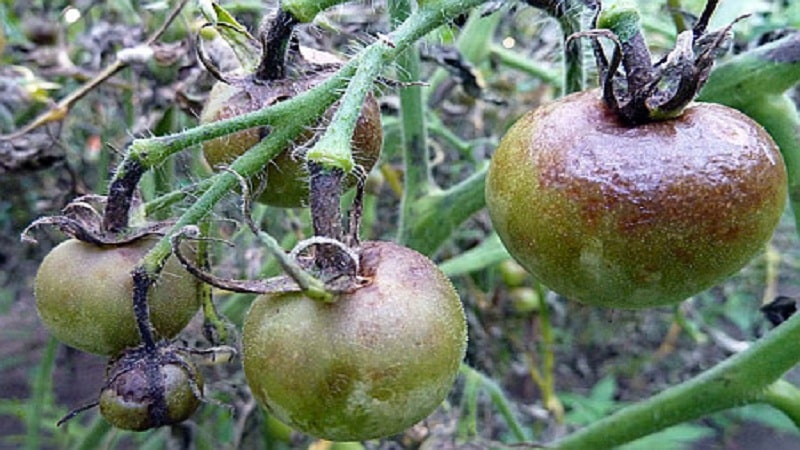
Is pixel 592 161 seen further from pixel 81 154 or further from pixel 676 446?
pixel 81 154

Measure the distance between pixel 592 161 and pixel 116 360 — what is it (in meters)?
0.38

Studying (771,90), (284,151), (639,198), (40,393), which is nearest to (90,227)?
(284,151)

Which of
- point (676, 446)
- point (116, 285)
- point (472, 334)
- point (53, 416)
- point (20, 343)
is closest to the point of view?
point (116, 285)

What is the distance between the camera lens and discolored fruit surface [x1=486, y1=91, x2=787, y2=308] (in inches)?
23.4

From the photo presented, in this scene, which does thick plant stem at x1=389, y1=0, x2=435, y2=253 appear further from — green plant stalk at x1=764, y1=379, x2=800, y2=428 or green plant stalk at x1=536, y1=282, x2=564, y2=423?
green plant stalk at x1=536, y1=282, x2=564, y2=423

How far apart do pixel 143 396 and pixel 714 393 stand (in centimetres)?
62

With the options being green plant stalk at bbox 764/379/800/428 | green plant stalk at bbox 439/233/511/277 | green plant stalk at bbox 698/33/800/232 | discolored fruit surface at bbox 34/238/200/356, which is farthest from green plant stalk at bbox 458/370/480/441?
discolored fruit surface at bbox 34/238/200/356

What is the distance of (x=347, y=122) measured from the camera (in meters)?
0.61

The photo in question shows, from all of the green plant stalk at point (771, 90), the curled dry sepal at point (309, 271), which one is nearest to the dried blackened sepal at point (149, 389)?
the curled dry sepal at point (309, 271)

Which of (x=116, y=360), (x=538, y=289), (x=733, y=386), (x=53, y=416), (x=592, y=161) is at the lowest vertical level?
(x=53, y=416)

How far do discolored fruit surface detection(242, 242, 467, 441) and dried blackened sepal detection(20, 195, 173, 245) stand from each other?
0.14 m

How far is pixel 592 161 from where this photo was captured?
0.61m

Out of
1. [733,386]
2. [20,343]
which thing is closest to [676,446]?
[733,386]

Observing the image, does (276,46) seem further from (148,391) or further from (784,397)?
(784,397)
